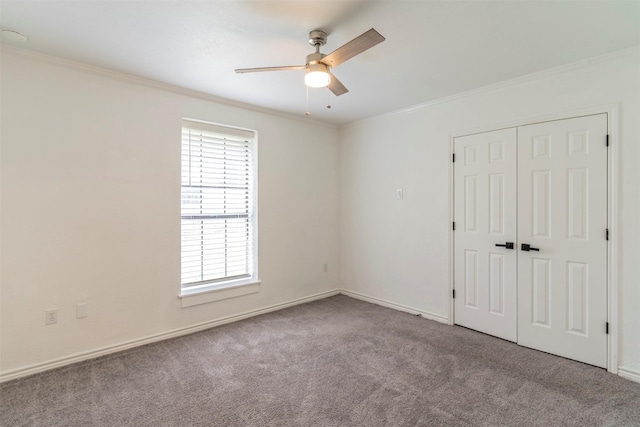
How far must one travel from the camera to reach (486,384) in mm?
2416

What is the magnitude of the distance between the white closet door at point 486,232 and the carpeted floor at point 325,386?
0.92 ft

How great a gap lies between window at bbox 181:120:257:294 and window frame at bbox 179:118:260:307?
1cm

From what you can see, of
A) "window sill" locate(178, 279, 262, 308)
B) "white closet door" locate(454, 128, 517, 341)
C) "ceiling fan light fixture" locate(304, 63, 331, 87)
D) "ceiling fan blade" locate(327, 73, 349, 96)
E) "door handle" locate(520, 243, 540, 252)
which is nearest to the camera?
"ceiling fan light fixture" locate(304, 63, 331, 87)

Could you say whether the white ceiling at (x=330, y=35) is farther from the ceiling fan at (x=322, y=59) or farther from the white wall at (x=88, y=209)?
the white wall at (x=88, y=209)

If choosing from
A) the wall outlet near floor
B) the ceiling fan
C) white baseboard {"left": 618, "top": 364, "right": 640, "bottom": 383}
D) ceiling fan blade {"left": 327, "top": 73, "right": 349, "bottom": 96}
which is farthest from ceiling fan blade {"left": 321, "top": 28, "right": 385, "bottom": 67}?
white baseboard {"left": 618, "top": 364, "right": 640, "bottom": 383}

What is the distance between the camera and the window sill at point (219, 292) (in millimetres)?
3416

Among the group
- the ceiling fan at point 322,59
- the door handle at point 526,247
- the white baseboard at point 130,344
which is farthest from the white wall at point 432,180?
the ceiling fan at point 322,59

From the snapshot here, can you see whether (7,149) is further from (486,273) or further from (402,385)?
(486,273)

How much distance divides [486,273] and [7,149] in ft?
14.8

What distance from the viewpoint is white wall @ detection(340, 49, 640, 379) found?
2.52 meters

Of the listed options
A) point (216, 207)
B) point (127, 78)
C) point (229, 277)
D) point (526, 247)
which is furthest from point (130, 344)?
point (526, 247)

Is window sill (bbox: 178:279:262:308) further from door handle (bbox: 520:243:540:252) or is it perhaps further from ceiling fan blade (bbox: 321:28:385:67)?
door handle (bbox: 520:243:540:252)

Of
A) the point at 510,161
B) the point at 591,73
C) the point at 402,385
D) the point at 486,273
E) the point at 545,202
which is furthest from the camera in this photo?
the point at 486,273

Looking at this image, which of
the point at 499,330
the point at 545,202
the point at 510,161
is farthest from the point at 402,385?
the point at 510,161
